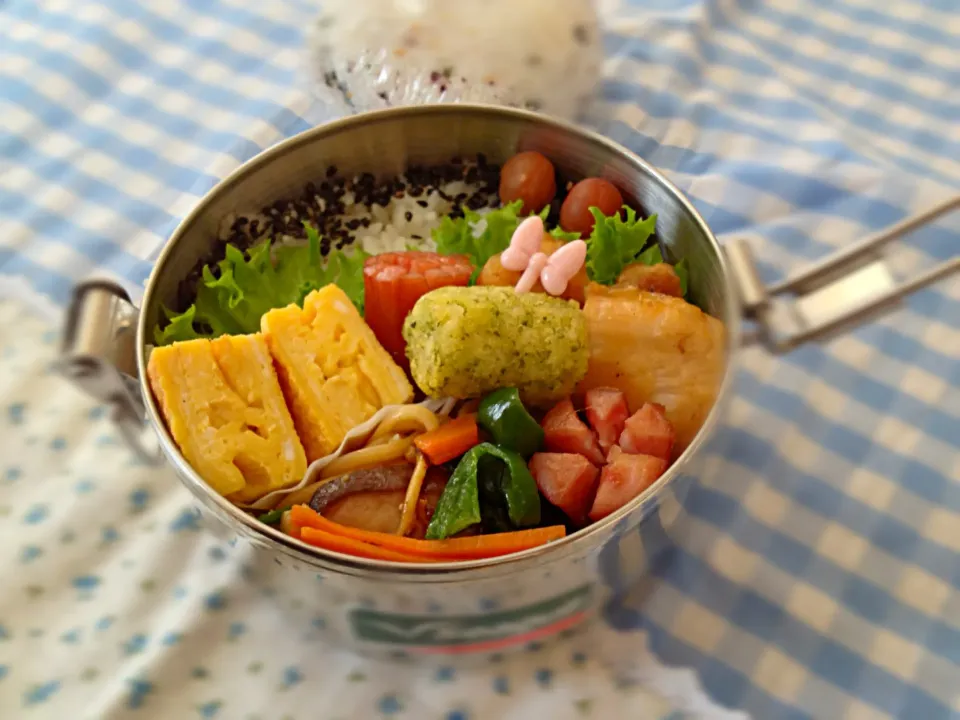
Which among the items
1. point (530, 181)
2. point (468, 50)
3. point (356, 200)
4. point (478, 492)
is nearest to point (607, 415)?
point (478, 492)

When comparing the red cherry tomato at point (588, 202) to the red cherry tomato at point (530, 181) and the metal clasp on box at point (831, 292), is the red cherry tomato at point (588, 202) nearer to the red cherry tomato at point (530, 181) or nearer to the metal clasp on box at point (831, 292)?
the red cherry tomato at point (530, 181)

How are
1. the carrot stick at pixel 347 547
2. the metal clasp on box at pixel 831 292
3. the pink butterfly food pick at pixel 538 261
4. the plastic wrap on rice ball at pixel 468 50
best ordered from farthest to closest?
the plastic wrap on rice ball at pixel 468 50 → the pink butterfly food pick at pixel 538 261 → the carrot stick at pixel 347 547 → the metal clasp on box at pixel 831 292

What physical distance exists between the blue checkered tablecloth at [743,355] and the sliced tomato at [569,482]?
6.1 inches

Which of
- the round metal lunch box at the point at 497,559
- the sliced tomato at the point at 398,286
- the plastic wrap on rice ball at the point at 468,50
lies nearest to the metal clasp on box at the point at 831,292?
the round metal lunch box at the point at 497,559

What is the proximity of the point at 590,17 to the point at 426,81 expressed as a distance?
270 millimetres

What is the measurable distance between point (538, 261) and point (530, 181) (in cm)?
22

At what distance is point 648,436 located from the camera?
788 mm

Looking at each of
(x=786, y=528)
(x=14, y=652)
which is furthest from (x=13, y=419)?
(x=786, y=528)

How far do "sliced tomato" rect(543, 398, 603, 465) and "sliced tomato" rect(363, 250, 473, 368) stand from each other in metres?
0.19

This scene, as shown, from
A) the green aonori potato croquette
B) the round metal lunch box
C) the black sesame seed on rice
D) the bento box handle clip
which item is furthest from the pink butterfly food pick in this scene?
the bento box handle clip

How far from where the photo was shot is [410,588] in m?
0.69

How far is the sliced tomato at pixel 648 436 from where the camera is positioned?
789 millimetres

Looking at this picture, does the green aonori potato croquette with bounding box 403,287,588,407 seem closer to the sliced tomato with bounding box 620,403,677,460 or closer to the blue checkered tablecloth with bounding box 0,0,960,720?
the sliced tomato with bounding box 620,403,677,460

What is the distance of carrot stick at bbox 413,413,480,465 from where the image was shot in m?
0.81
